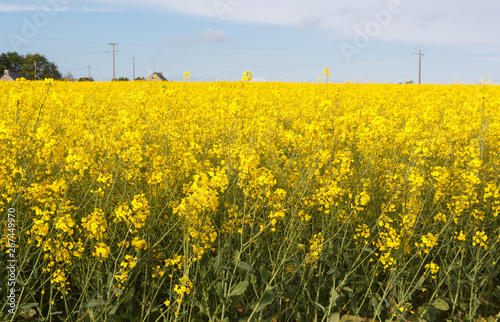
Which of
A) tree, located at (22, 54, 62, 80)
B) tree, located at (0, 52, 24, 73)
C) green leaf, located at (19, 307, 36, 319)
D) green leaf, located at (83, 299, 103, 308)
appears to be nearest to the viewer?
green leaf, located at (83, 299, 103, 308)

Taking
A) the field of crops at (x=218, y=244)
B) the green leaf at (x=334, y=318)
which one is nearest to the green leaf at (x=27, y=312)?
the field of crops at (x=218, y=244)

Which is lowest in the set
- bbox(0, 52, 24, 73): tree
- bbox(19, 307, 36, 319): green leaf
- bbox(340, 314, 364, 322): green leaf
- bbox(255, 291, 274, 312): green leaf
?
bbox(340, 314, 364, 322): green leaf

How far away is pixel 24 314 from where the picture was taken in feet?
7.30

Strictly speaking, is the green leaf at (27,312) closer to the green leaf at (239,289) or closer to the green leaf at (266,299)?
the green leaf at (239,289)

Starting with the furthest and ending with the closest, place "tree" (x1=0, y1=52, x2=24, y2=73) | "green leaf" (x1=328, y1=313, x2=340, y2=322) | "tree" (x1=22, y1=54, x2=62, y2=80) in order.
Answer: "tree" (x1=0, y1=52, x2=24, y2=73) → "tree" (x1=22, y1=54, x2=62, y2=80) → "green leaf" (x1=328, y1=313, x2=340, y2=322)

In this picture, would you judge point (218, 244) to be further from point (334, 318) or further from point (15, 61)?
point (15, 61)

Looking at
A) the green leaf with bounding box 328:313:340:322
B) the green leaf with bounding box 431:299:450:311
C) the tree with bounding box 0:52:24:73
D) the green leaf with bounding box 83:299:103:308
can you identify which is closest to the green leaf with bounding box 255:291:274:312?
the green leaf with bounding box 328:313:340:322

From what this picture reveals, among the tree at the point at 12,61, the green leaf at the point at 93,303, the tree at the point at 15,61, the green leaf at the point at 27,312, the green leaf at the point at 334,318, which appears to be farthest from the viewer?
the tree at the point at 15,61

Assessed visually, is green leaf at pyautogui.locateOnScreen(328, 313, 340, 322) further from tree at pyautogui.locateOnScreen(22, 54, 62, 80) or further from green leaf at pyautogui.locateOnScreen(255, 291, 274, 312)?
tree at pyautogui.locateOnScreen(22, 54, 62, 80)

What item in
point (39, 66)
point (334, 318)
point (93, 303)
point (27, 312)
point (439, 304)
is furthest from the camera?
point (39, 66)

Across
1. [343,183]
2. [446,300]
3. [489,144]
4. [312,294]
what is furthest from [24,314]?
[489,144]

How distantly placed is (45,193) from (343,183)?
2019 mm

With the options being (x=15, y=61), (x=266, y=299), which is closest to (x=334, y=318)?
(x=266, y=299)

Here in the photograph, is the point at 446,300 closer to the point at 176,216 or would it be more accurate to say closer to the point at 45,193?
the point at 176,216
